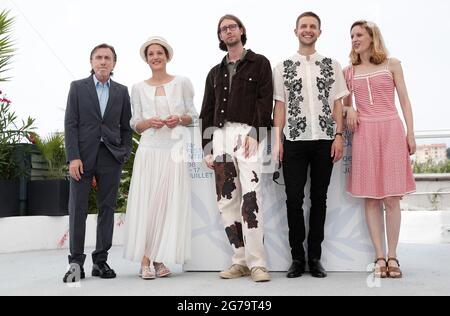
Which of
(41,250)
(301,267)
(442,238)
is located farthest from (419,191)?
(41,250)

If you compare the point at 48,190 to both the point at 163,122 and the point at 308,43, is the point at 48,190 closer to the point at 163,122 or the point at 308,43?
the point at 163,122

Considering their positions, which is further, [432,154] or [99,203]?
[432,154]

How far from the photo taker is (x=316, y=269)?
Result: 2.83 meters

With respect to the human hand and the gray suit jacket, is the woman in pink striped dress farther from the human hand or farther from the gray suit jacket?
the human hand

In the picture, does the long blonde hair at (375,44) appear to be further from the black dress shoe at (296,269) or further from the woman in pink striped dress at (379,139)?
the black dress shoe at (296,269)

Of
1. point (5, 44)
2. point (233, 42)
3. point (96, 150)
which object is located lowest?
point (96, 150)

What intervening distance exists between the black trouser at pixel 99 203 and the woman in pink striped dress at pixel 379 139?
1400mm

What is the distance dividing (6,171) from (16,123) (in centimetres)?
48

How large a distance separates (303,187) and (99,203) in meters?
1.20

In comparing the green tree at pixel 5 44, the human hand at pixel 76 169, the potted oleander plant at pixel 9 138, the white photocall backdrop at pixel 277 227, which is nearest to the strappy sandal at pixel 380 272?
the white photocall backdrop at pixel 277 227

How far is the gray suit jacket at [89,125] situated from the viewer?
2945 mm

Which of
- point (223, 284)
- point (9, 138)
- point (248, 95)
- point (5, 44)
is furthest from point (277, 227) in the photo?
point (5, 44)

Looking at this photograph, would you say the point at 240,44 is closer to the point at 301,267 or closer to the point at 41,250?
the point at 301,267

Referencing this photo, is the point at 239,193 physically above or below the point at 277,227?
above
